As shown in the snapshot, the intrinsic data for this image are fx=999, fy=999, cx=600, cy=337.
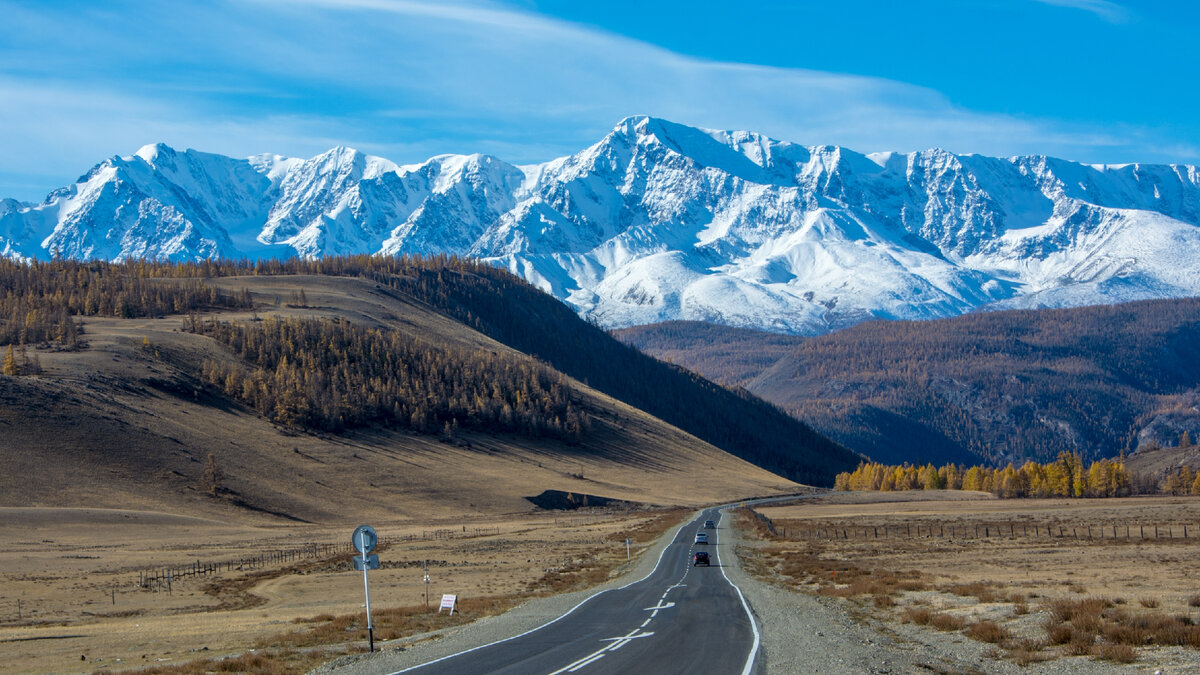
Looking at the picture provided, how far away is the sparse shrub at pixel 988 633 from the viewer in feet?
91.1

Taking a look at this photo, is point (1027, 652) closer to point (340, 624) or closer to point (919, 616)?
point (919, 616)

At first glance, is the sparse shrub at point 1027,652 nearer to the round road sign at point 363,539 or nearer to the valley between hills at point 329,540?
the valley between hills at point 329,540

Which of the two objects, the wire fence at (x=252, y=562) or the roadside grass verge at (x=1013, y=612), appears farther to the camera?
the wire fence at (x=252, y=562)

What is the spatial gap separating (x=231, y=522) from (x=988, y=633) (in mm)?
106664

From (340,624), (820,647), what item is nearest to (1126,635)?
(820,647)

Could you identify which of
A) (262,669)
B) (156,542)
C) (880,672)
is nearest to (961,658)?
(880,672)

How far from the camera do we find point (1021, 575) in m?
49.0

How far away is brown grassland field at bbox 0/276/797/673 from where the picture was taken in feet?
128

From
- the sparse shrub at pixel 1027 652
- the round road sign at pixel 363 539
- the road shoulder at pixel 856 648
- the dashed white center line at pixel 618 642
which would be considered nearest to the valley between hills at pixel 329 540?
the sparse shrub at pixel 1027 652

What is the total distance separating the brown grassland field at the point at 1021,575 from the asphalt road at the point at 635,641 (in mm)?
5788

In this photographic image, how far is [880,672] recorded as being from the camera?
77.3 ft

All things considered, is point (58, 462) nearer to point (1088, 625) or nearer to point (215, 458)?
point (215, 458)

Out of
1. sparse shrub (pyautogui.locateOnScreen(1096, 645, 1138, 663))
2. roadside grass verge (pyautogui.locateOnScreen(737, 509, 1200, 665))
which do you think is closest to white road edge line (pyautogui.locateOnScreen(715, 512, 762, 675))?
roadside grass verge (pyautogui.locateOnScreen(737, 509, 1200, 665))

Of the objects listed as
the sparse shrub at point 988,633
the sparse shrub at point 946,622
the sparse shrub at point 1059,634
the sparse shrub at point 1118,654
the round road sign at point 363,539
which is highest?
the round road sign at point 363,539
